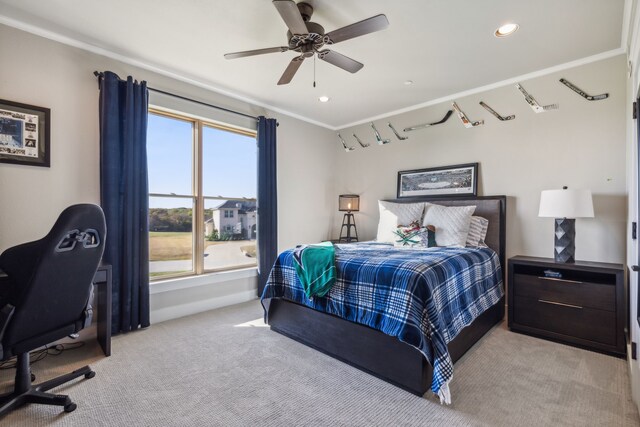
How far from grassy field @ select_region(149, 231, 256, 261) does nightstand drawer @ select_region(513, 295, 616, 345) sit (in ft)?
11.7

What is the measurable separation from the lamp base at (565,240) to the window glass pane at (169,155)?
3.90 m

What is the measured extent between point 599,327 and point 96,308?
14.2 feet

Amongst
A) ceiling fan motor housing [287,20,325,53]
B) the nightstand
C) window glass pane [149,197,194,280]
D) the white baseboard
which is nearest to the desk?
the white baseboard

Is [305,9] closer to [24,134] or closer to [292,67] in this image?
[292,67]

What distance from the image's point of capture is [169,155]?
3422mm

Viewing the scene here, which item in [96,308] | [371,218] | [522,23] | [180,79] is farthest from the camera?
[371,218]

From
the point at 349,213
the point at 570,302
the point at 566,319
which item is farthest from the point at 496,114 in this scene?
the point at 349,213

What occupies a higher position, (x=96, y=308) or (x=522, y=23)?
(x=522, y=23)

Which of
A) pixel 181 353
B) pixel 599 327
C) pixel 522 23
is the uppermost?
pixel 522 23

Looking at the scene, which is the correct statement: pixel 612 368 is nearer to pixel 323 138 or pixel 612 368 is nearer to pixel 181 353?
pixel 181 353

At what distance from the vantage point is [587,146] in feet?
9.77

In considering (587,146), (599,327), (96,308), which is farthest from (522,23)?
(96,308)

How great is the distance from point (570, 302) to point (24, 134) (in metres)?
4.79

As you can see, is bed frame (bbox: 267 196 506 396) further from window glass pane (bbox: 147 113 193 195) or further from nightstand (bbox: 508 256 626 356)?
window glass pane (bbox: 147 113 193 195)
